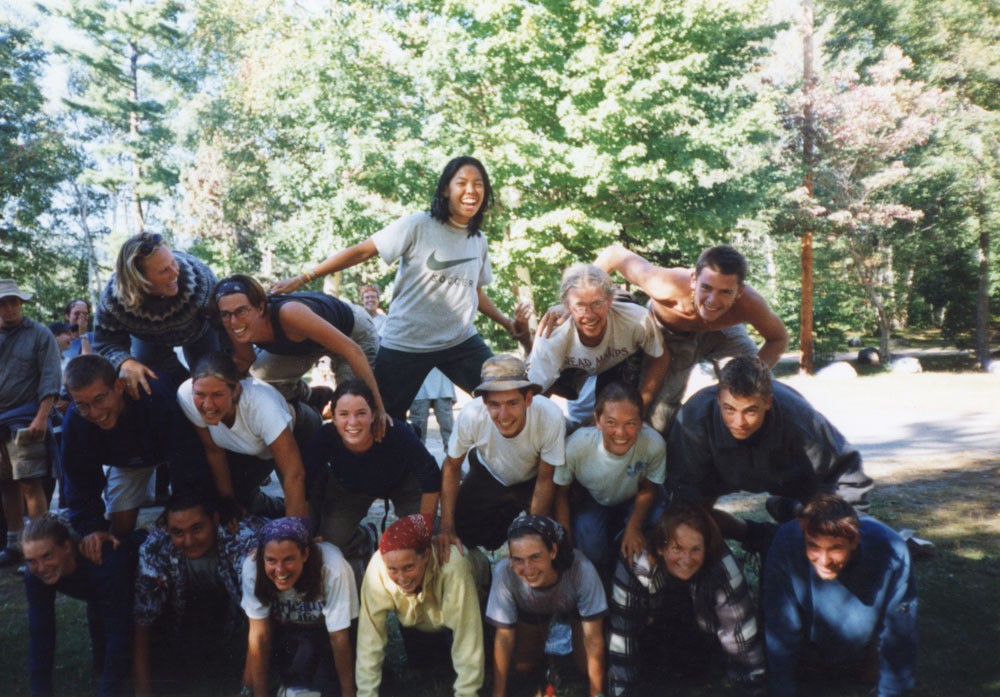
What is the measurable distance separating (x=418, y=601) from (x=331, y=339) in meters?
1.46

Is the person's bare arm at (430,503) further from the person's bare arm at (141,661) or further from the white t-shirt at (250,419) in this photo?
the person's bare arm at (141,661)

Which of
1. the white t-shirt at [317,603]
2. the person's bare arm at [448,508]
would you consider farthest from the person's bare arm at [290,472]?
the person's bare arm at [448,508]

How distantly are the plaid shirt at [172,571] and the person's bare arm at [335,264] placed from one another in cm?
135

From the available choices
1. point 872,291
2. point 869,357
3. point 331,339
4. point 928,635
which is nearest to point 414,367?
point 331,339

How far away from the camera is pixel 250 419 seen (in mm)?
3584

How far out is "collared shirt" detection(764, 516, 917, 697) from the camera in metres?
2.68

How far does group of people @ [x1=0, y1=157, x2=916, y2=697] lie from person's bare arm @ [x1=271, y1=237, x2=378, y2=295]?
0.01 meters

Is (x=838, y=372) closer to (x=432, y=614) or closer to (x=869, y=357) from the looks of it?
(x=869, y=357)

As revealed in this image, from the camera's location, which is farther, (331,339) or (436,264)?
(436,264)

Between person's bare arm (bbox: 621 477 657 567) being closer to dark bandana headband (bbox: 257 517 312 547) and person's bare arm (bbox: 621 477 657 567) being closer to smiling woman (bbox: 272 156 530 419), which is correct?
smiling woman (bbox: 272 156 530 419)

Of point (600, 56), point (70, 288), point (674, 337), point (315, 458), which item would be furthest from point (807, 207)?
point (70, 288)

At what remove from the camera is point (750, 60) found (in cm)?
1409

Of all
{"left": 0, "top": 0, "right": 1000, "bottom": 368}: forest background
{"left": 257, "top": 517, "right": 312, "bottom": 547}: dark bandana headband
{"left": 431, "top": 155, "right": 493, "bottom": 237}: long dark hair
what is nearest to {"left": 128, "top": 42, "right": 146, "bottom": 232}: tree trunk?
{"left": 0, "top": 0, "right": 1000, "bottom": 368}: forest background

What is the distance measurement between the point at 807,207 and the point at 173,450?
15.6 meters
